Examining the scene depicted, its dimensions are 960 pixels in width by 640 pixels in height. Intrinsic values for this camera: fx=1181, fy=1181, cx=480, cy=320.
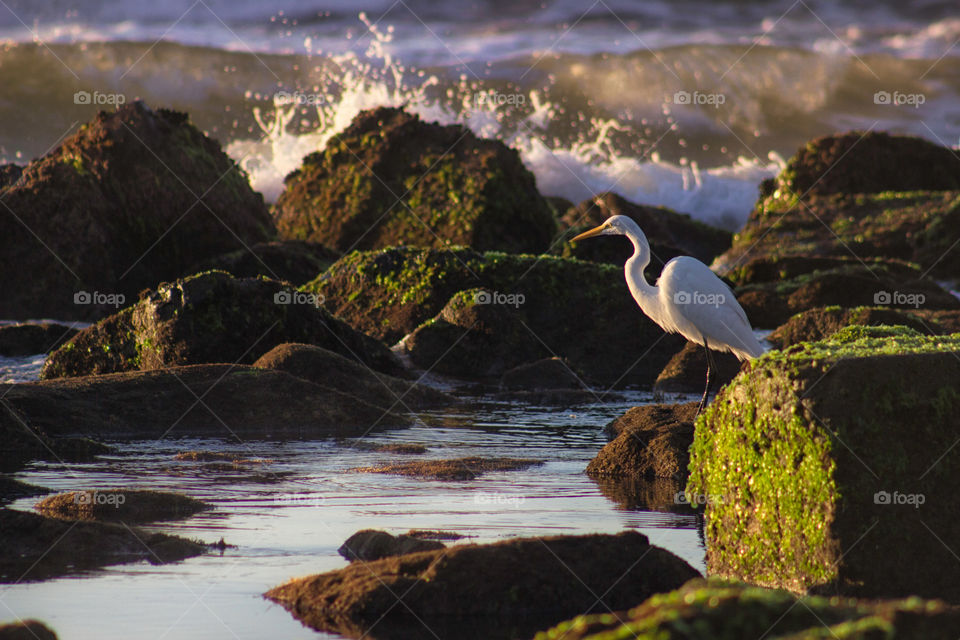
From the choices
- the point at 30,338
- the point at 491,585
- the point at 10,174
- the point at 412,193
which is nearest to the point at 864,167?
the point at 412,193

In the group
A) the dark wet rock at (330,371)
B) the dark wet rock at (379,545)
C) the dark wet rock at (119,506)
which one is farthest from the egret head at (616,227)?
the dark wet rock at (379,545)

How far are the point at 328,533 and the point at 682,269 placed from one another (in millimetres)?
6644

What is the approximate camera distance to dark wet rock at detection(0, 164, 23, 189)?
2347cm

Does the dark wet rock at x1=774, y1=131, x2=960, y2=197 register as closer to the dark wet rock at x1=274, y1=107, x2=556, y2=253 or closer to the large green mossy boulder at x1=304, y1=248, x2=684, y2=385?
the dark wet rock at x1=274, y1=107, x2=556, y2=253

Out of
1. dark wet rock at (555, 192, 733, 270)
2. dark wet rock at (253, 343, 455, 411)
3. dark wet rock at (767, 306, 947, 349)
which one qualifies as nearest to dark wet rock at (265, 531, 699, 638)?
dark wet rock at (253, 343, 455, 411)

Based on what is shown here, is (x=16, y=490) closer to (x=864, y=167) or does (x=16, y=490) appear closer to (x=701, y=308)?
(x=701, y=308)

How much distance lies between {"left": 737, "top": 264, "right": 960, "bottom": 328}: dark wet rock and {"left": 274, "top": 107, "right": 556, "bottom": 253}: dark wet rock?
5636 millimetres

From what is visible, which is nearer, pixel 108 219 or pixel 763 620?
pixel 763 620

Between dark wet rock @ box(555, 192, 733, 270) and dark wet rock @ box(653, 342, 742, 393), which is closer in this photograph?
dark wet rock @ box(653, 342, 742, 393)

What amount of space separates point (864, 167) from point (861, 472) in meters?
34.4

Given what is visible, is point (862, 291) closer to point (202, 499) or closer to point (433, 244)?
point (433, 244)

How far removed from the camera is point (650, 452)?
955cm

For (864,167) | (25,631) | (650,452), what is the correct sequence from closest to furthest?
1. (25,631)
2. (650,452)
3. (864,167)

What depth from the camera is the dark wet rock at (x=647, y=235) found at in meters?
25.1
